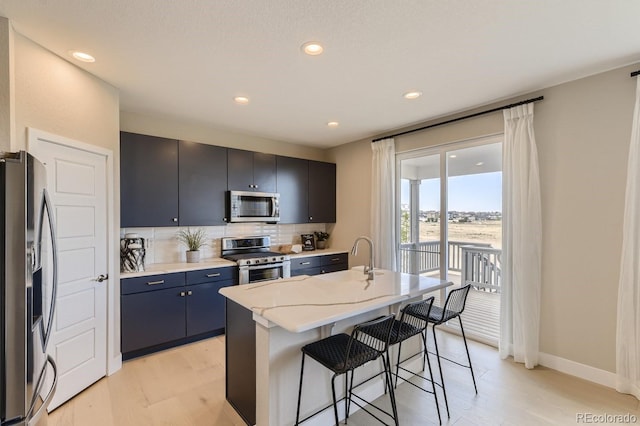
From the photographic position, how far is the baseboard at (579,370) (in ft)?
8.13

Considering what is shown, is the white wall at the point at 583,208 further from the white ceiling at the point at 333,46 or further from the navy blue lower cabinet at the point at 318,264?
the navy blue lower cabinet at the point at 318,264

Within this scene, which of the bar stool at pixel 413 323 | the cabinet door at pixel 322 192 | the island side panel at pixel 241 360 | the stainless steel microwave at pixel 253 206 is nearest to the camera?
the island side panel at pixel 241 360

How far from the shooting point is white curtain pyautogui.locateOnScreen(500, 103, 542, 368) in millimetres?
2814

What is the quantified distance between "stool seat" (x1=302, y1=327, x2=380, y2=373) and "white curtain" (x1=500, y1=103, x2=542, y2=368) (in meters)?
1.96

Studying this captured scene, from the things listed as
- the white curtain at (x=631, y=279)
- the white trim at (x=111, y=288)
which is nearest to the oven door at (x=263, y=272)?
the white trim at (x=111, y=288)

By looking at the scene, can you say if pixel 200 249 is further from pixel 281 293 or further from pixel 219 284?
pixel 281 293

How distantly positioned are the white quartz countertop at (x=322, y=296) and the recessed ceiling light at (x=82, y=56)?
2013 millimetres

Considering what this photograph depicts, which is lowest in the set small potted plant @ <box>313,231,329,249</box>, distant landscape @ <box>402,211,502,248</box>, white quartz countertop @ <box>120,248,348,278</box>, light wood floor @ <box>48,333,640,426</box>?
light wood floor @ <box>48,333,640,426</box>

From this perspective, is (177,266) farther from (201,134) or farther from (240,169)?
(201,134)

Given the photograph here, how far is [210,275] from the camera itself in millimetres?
3457

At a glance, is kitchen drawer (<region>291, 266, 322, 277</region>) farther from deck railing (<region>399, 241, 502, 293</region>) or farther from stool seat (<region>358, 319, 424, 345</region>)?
stool seat (<region>358, 319, 424, 345</region>)

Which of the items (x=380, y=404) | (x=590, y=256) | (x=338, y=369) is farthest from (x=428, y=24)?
(x=380, y=404)

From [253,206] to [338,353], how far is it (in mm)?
2784

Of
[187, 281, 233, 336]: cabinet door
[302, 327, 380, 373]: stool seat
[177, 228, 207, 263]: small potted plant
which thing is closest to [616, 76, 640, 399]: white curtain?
[302, 327, 380, 373]: stool seat
